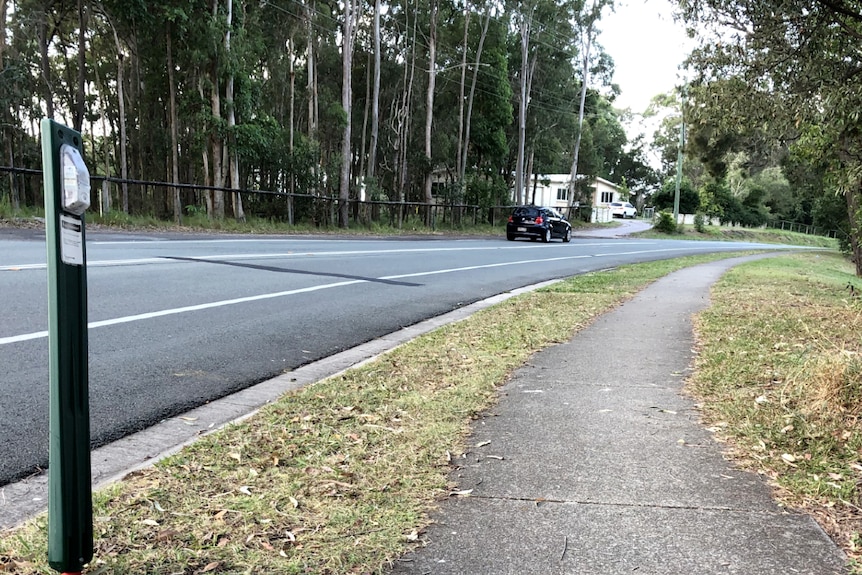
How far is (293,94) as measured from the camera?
37.2 m

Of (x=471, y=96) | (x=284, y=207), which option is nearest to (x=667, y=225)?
(x=471, y=96)

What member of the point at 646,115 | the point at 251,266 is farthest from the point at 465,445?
the point at 646,115

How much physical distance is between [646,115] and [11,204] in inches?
3392

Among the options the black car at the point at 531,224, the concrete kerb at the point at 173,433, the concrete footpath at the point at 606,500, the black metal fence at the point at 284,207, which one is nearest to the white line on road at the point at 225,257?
the concrete kerb at the point at 173,433

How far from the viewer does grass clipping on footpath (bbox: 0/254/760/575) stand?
8.14 ft

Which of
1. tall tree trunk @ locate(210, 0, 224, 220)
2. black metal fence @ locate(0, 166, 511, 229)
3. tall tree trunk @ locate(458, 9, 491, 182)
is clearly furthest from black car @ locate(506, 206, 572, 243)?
→ tall tree trunk @ locate(210, 0, 224, 220)

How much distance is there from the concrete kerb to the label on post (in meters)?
1.53

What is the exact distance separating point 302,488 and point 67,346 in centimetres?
148

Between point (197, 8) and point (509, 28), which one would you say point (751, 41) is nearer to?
point (197, 8)

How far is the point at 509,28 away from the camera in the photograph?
4334 centimetres

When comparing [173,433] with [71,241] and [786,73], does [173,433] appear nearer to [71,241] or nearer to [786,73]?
[71,241]

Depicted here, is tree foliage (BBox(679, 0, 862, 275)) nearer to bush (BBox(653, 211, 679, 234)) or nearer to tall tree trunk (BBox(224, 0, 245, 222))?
tall tree trunk (BBox(224, 0, 245, 222))

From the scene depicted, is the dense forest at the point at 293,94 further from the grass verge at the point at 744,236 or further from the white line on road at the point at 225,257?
the grass verge at the point at 744,236

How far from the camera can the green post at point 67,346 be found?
6.14 ft
